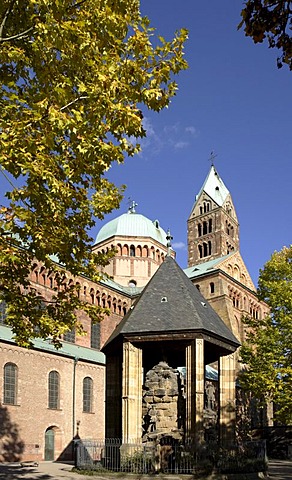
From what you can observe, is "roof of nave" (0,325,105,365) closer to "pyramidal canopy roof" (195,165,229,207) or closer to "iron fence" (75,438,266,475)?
"iron fence" (75,438,266,475)

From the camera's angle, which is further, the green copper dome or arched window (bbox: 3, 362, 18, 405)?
the green copper dome

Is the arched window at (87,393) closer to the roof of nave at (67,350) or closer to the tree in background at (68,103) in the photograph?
the roof of nave at (67,350)

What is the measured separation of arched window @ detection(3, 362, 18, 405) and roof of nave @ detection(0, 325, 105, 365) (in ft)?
4.89

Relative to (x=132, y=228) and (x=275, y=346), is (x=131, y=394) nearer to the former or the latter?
(x=275, y=346)

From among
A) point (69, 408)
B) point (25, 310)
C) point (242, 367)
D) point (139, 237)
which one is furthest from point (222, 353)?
point (139, 237)

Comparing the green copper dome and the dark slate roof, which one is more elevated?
the green copper dome

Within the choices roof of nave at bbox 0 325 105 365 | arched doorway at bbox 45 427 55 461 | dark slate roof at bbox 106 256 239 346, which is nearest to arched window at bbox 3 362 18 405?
roof of nave at bbox 0 325 105 365

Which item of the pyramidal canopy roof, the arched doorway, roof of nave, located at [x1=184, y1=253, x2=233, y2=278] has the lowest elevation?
the arched doorway

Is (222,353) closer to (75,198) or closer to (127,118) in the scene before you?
(75,198)

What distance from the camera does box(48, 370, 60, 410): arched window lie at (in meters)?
33.7

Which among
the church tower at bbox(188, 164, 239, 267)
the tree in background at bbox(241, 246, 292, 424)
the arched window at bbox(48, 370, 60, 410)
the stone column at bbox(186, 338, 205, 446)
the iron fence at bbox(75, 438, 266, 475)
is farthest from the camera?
the church tower at bbox(188, 164, 239, 267)

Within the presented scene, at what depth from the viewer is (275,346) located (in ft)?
98.0

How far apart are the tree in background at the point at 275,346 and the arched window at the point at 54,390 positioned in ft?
37.4

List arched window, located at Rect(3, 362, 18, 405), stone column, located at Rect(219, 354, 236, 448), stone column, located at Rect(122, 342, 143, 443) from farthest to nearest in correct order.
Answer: arched window, located at Rect(3, 362, 18, 405), stone column, located at Rect(219, 354, 236, 448), stone column, located at Rect(122, 342, 143, 443)
